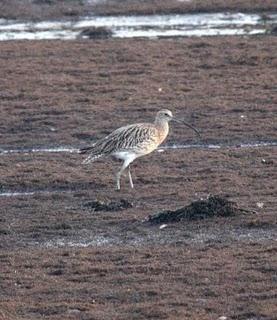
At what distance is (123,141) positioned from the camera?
15922 millimetres

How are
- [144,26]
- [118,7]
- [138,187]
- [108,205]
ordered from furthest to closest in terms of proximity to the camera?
1. [118,7]
2. [144,26]
3. [138,187]
4. [108,205]

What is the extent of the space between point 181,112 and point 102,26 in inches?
568

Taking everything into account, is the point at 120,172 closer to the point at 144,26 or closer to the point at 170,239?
the point at 170,239

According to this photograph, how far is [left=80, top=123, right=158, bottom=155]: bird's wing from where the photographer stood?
52.1ft

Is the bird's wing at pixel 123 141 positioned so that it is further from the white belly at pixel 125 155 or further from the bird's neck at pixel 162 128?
the bird's neck at pixel 162 128

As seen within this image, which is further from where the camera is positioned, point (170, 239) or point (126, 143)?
point (126, 143)

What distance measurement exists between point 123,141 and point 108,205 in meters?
1.73

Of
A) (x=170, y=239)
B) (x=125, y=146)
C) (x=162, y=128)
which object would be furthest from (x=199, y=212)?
(x=162, y=128)

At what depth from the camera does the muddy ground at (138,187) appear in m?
10.6

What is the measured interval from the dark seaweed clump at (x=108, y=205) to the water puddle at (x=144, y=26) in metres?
18.1

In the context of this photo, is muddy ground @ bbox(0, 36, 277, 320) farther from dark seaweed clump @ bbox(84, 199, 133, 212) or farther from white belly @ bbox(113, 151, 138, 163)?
white belly @ bbox(113, 151, 138, 163)

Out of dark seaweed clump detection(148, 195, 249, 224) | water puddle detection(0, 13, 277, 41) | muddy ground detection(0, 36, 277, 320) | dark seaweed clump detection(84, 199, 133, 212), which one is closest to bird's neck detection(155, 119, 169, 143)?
muddy ground detection(0, 36, 277, 320)

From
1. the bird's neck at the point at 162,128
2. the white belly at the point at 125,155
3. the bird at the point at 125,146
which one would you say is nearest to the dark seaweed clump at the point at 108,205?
the bird at the point at 125,146

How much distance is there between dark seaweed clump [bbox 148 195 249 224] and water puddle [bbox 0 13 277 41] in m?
19.0
